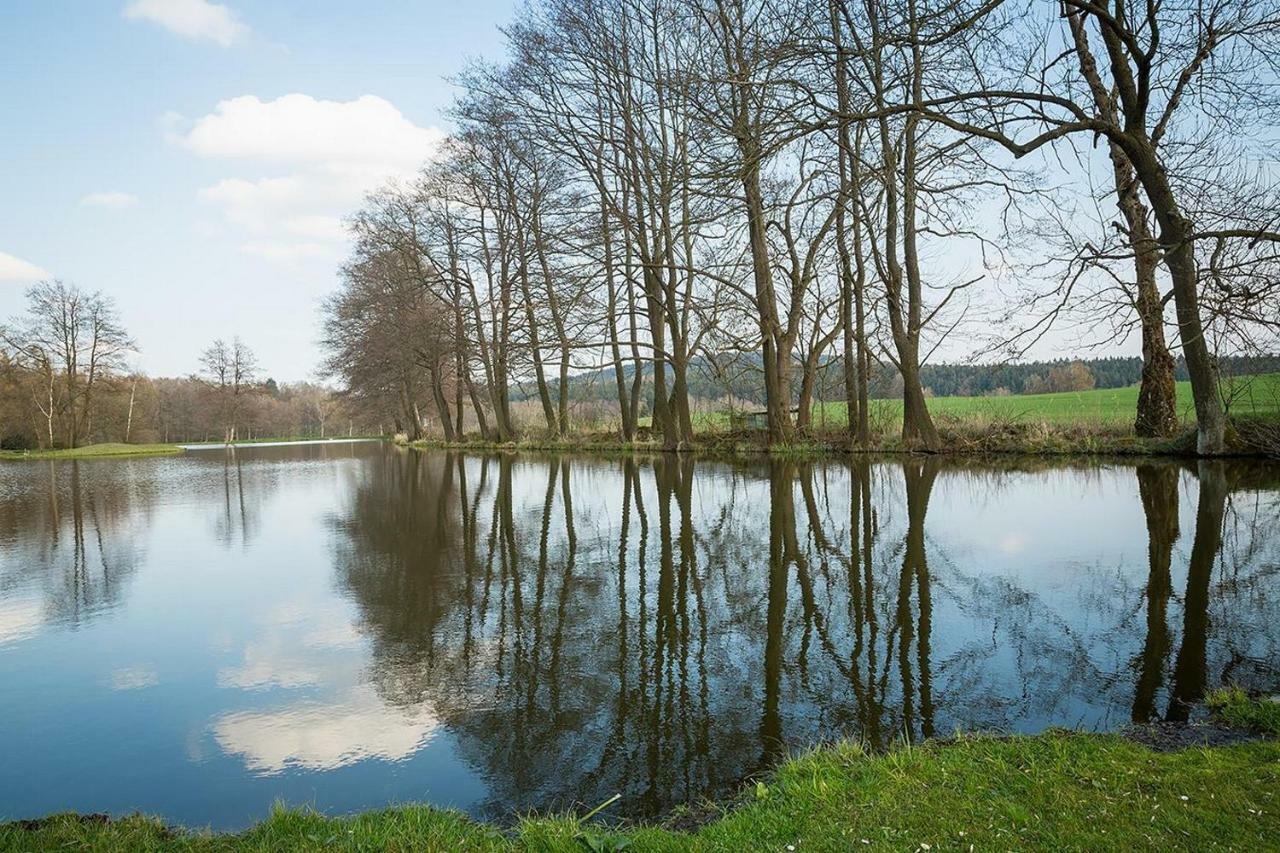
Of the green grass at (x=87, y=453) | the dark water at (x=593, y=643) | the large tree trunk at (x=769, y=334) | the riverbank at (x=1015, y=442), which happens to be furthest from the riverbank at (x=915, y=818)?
the green grass at (x=87, y=453)

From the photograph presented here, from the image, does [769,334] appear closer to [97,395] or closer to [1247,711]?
[1247,711]

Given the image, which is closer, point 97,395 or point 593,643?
point 593,643

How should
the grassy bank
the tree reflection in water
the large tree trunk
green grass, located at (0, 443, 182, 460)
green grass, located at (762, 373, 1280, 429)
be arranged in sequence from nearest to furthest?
the tree reflection in water
green grass, located at (762, 373, 1280, 429)
the grassy bank
the large tree trunk
green grass, located at (0, 443, 182, 460)

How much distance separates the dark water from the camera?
3643 millimetres

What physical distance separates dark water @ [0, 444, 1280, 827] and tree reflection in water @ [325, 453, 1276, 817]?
27mm

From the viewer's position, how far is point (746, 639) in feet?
17.4

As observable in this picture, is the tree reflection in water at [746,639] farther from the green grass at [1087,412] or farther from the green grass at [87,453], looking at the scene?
the green grass at [87,453]

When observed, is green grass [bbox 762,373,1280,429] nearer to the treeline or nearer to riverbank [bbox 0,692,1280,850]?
riverbank [bbox 0,692,1280,850]

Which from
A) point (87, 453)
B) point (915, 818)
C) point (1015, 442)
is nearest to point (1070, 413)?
point (1015, 442)

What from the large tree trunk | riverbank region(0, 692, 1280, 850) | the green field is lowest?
riverbank region(0, 692, 1280, 850)

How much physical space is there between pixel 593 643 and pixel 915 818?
2.95m

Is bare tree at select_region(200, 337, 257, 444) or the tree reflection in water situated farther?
bare tree at select_region(200, 337, 257, 444)

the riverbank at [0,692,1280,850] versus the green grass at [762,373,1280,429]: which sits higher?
the green grass at [762,373,1280,429]

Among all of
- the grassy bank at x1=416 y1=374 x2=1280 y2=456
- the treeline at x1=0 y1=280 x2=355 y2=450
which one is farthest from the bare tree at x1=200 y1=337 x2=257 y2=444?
the grassy bank at x1=416 y1=374 x2=1280 y2=456
